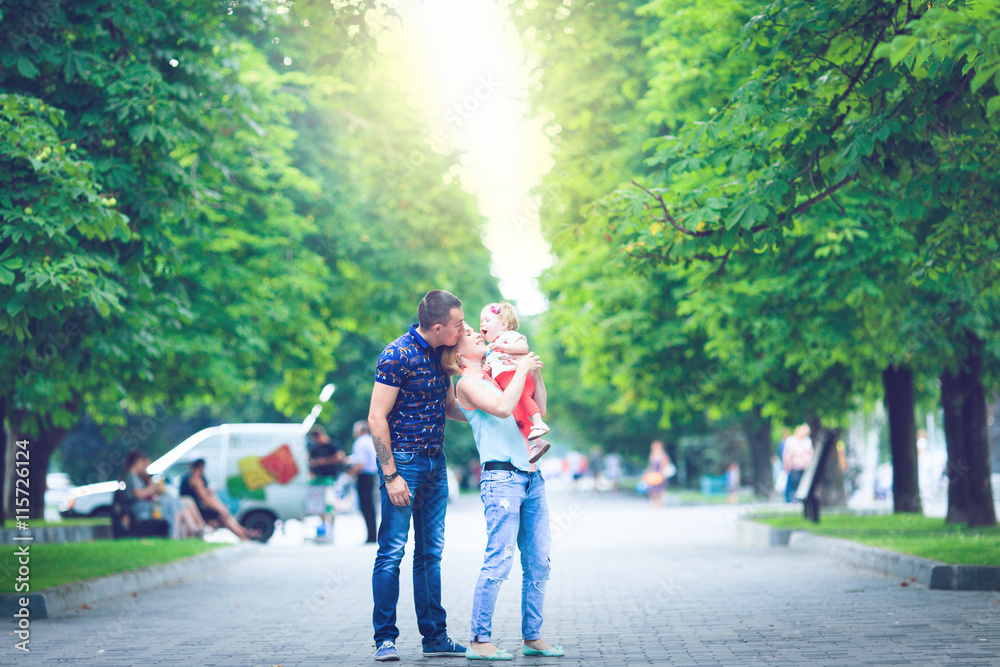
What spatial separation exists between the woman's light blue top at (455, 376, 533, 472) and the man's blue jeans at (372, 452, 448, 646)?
13.3 inches

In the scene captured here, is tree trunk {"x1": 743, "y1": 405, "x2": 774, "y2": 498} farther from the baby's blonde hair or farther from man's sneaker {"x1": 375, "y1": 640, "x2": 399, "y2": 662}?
man's sneaker {"x1": 375, "y1": 640, "x2": 399, "y2": 662}

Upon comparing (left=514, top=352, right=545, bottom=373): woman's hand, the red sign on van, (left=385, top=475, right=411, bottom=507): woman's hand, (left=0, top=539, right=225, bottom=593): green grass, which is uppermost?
(left=514, top=352, right=545, bottom=373): woman's hand

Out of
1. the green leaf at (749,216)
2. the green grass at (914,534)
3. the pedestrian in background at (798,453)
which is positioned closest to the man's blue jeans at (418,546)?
the green leaf at (749,216)

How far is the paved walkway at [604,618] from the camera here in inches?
264

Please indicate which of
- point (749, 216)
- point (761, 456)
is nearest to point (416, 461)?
point (749, 216)

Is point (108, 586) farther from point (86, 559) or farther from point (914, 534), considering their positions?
point (914, 534)

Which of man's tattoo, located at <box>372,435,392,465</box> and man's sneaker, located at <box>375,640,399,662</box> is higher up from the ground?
man's tattoo, located at <box>372,435,392,465</box>

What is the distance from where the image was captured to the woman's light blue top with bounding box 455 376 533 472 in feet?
21.1

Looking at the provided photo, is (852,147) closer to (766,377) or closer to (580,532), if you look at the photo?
(766,377)

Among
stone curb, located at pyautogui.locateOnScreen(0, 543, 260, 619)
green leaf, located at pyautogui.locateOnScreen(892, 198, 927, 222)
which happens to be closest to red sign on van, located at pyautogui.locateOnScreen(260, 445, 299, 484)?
stone curb, located at pyautogui.locateOnScreen(0, 543, 260, 619)

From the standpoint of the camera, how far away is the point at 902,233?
14.4 metres

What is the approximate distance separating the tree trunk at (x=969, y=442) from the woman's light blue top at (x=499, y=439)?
10481mm

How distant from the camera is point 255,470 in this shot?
23.2m

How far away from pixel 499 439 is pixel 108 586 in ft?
18.9
